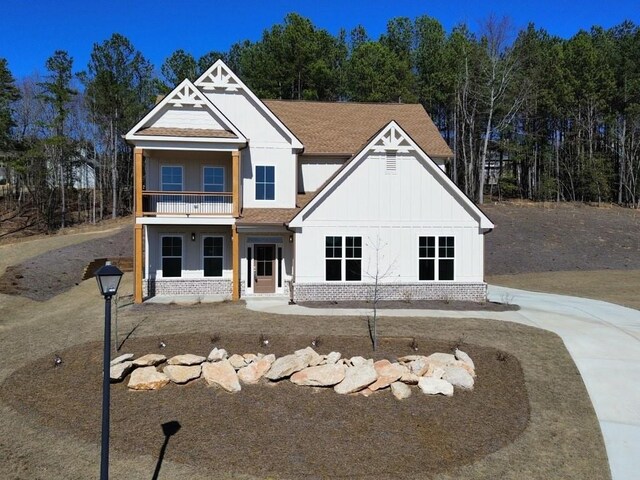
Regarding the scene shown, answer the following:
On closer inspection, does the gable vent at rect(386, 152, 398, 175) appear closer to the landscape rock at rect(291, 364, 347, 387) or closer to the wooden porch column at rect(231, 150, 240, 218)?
the wooden porch column at rect(231, 150, 240, 218)

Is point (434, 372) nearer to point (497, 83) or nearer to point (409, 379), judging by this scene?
point (409, 379)

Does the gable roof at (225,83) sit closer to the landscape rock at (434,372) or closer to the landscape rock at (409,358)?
the landscape rock at (409,358)

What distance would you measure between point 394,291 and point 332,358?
7.70m

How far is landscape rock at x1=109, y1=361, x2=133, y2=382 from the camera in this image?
9492 mm

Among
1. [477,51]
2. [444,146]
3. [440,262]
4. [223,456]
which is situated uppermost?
[477,51]

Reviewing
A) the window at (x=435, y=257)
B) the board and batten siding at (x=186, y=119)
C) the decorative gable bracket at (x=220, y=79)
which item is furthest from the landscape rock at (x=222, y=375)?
the decorative gable bracket at (x=220, y=79)

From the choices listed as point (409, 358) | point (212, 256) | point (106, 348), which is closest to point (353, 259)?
point (212, 256)

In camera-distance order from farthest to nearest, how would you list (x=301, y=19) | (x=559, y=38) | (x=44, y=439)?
(x=559, y=38) → (x=301, y=19) → (x=44, y=439)

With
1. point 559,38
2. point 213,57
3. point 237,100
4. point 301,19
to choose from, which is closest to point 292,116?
point 237,100

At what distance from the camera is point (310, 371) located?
9.50 m

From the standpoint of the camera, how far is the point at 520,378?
9703 mm

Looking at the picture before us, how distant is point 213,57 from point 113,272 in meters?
47.3

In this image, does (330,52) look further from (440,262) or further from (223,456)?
(223,456)

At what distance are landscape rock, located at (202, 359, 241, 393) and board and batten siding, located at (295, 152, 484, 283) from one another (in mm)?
7633
